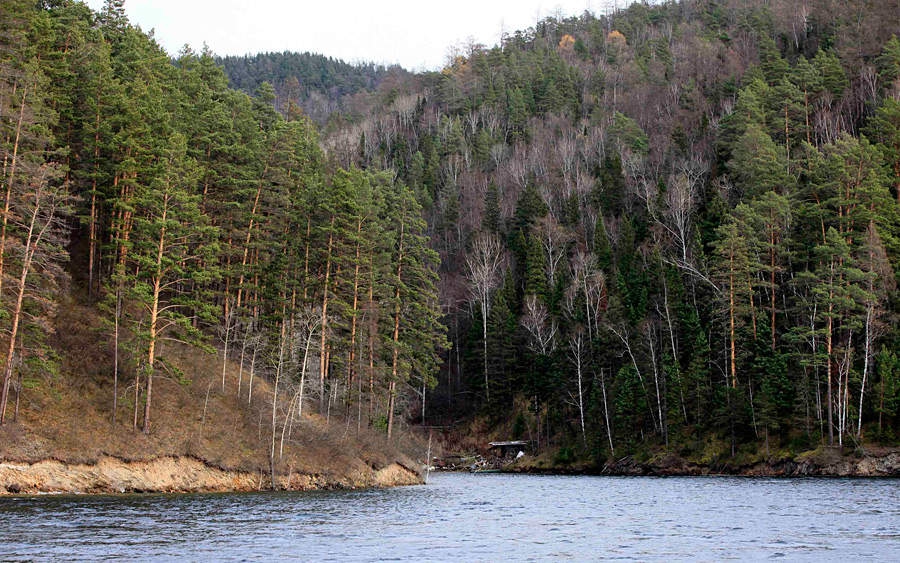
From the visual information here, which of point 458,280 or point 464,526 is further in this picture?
point 458,280

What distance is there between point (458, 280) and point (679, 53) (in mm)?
64453

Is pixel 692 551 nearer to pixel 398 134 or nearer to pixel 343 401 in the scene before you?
pixel 343 401

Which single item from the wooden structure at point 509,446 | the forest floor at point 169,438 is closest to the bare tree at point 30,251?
the forest floor at point 169,438

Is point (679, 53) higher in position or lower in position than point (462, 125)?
higher

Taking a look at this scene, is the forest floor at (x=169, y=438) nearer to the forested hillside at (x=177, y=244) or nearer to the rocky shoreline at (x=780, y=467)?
the forested hillside at (x=177, y=244)

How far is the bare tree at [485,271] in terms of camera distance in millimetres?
97562

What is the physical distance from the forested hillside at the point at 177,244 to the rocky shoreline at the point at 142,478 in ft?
9.40

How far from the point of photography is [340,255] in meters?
57.4

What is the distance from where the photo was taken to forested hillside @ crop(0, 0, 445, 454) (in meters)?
41.8

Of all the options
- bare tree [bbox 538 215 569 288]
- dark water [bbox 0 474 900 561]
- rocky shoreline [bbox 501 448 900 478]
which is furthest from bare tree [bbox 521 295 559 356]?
dark water [bbox 0 474 900 561]

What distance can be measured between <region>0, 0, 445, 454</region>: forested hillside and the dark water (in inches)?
408

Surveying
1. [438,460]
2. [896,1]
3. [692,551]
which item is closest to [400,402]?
[438,460]

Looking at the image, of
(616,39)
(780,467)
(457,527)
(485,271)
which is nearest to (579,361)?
(485,271)

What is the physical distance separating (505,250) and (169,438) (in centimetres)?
7111
